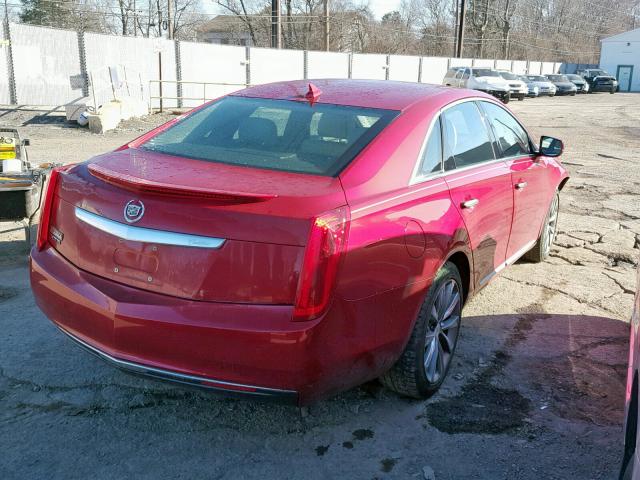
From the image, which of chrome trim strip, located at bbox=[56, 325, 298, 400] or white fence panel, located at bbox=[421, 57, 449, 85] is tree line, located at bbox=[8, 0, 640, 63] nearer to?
white fence panel, located at bbox=[421, 57, 449, 85]

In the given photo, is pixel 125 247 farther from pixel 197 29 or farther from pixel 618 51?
pixel 618 51

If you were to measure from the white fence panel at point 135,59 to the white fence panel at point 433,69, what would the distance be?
2135 centimetres

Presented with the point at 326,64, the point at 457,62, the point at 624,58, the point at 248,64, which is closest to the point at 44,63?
the point at 248,64

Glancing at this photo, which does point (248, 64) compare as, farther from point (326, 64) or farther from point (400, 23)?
point (400, 23)

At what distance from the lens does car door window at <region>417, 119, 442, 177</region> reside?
3.49 metres

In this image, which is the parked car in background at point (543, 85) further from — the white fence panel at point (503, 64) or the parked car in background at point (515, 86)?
the white fence panel at point (503, 64)

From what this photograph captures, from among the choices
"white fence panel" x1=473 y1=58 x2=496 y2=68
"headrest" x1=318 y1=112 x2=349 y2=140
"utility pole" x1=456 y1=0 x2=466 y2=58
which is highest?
"utility pole" x1=456 y1=0 x2=466 y2=58

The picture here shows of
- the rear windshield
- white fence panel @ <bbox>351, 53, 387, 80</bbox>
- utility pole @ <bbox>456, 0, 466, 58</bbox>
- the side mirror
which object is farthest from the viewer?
utility pole @ <bbox>456, 0, 466, 58</bbox>

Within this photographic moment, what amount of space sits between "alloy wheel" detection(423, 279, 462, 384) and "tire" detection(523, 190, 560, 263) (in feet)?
7.47

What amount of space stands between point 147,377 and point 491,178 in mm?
2466

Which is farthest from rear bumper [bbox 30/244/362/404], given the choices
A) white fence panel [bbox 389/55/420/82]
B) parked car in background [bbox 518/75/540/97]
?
parked car in background [bbox 518/75/540/97]

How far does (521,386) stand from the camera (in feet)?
12.3

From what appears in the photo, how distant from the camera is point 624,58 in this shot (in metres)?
69.2

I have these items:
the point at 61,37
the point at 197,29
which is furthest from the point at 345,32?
the point at 61,37
